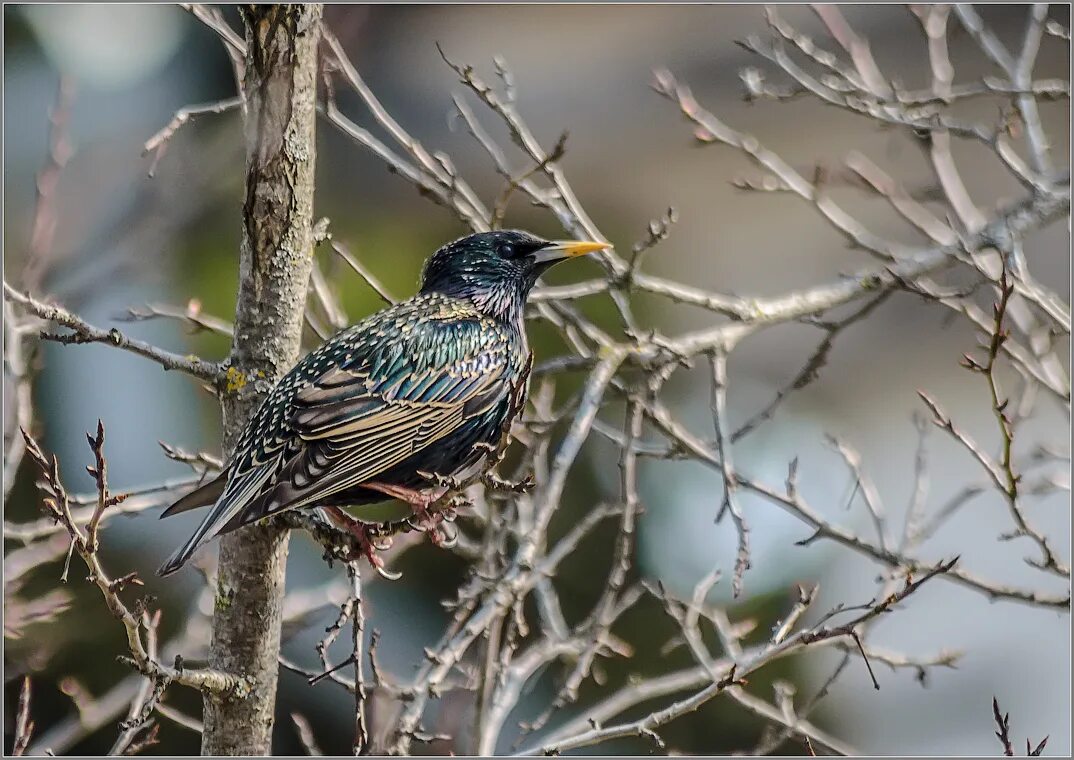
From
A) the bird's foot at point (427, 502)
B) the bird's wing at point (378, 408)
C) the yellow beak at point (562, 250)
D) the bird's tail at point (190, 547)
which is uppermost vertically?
the yellow beak at point (562, 250)

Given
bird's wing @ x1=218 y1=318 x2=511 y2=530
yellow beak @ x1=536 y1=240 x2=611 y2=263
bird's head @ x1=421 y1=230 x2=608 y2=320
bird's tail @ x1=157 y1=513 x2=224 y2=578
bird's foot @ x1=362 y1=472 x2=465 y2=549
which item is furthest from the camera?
bird's head @ x1=421 y1=230 x2=608 y2=320

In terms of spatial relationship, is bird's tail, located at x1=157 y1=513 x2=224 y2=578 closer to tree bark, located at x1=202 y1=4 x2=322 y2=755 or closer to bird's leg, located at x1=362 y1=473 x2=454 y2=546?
tree bark, located at x1=202 y1=4 x2=322 y2=755

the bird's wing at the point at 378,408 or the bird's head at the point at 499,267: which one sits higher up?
the bird's head at the point at 499,267

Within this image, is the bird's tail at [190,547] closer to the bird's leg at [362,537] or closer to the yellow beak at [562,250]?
the bird's leg at [362,537]

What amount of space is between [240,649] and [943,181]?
3.22 metres

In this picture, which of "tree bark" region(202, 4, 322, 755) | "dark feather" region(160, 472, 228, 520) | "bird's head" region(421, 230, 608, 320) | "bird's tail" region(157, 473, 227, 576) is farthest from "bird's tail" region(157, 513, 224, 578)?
"bird's head" region(421, 230, 608, 320)

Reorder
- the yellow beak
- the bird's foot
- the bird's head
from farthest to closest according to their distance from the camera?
1. the bird's head
2. the yellow beak
3. the bird's foot

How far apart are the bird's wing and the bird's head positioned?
20 cm

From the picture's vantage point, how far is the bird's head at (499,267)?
4.14 metres

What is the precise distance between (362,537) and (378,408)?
43 cm

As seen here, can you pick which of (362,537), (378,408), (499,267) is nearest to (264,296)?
(378,408)

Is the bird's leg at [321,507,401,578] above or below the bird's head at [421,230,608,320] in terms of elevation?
below

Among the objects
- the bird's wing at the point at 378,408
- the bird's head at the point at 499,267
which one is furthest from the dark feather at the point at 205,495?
the bird's head at the point at 499,267

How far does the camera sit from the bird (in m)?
3.26
